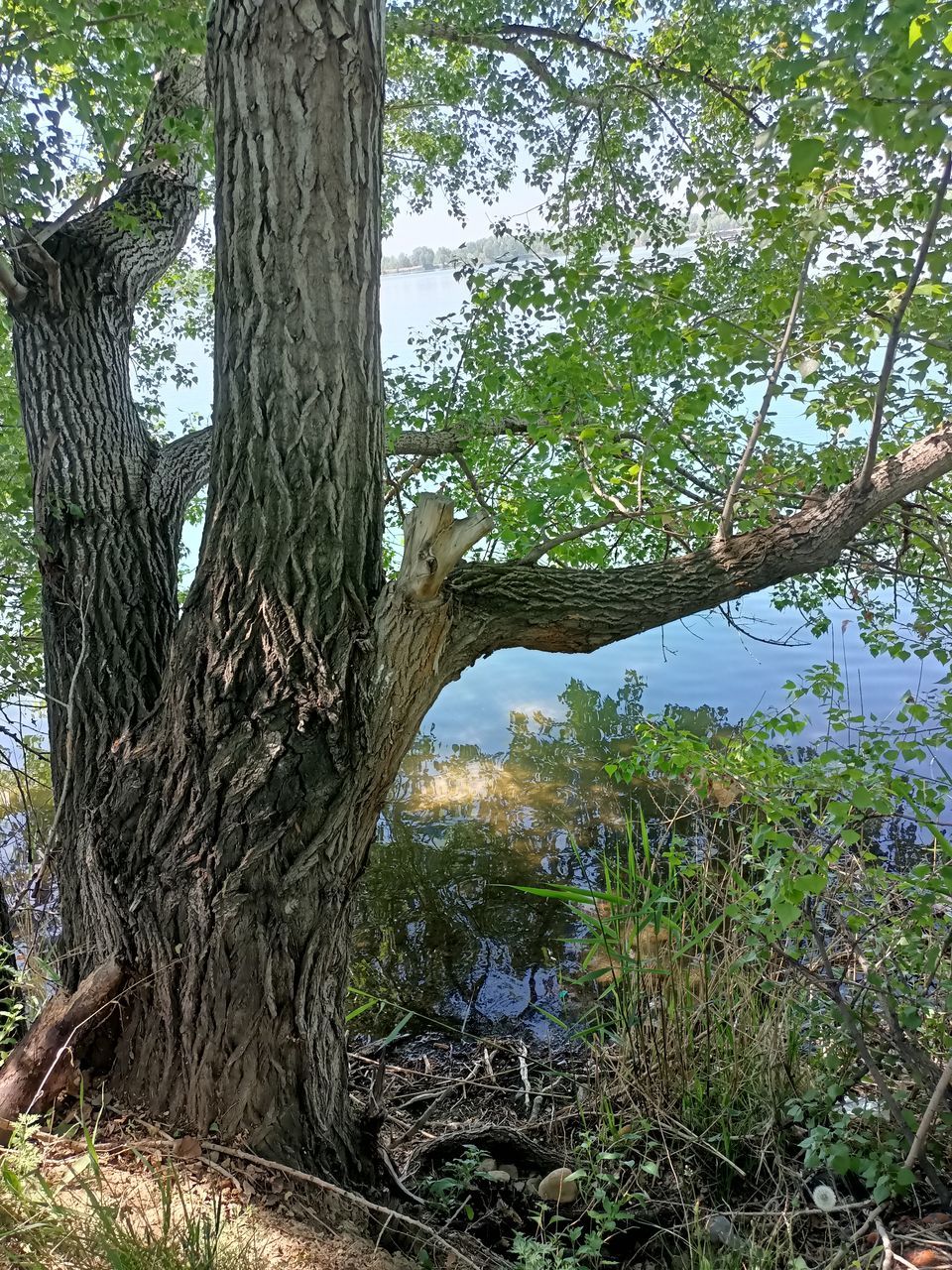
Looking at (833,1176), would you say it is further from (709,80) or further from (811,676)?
(709,80)

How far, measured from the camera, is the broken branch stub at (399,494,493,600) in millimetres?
2002

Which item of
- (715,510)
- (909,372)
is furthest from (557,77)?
(909,372)

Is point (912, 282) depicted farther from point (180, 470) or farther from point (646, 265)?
point (180, 470)

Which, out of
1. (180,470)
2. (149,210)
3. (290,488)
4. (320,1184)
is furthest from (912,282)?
(149,210)

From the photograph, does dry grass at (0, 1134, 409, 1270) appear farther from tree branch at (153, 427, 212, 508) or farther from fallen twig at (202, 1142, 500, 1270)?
tree branch at (153, 427, 212, 508)

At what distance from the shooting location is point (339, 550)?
199 centimetres

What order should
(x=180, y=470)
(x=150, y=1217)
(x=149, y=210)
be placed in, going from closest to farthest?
(x=150, y=1217) < (x=180, y=470) < (x=149, y=210)

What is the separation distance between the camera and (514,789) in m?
6.23

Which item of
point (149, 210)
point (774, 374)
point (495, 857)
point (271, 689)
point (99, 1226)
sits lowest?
point (495, 857)

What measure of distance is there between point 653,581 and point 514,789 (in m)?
4.04

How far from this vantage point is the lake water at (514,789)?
4285mm

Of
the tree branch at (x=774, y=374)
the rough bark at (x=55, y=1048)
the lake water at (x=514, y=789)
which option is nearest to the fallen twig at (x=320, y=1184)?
the rough bark at (x=55, y=1048)

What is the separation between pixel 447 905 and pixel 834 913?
9.69 ft

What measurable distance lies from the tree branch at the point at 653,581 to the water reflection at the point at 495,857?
178cm
